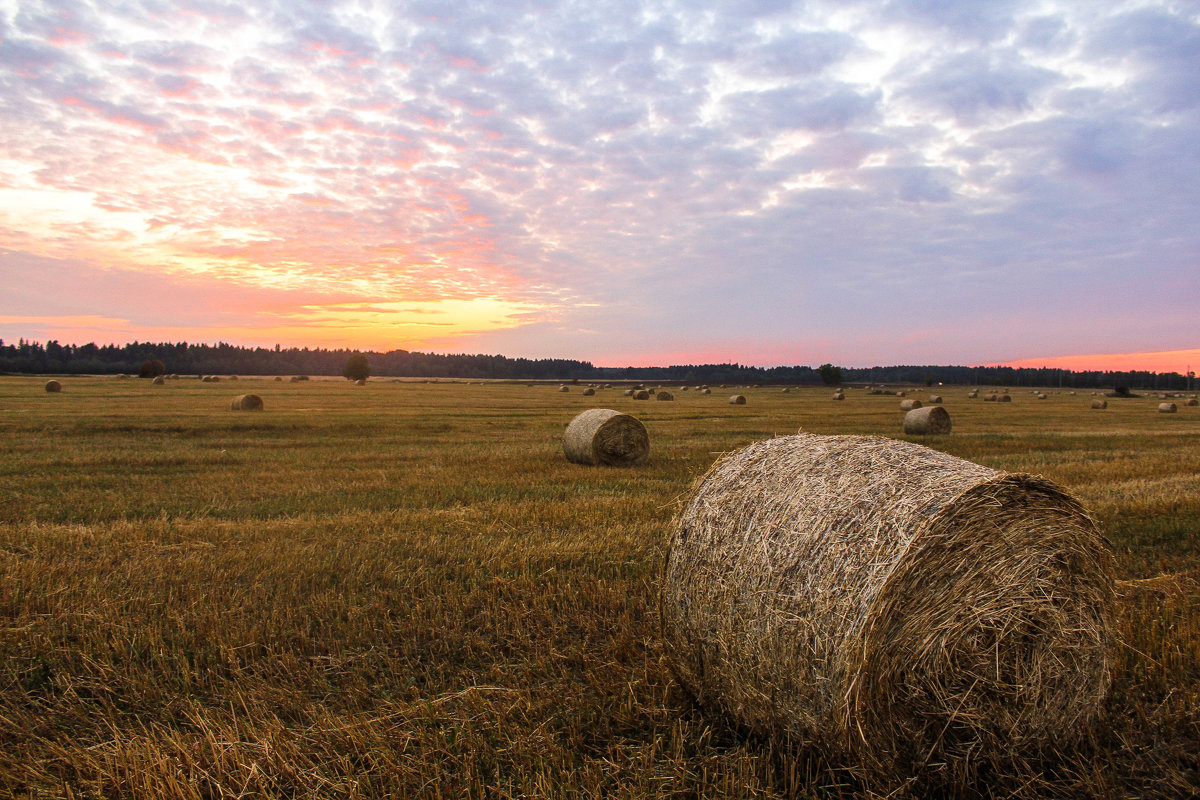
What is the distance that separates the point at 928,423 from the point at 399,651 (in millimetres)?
23389

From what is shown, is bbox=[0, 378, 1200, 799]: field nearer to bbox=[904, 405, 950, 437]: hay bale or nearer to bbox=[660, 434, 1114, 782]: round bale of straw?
bbox=[660, 434, 1114, 782]: round bale of straw

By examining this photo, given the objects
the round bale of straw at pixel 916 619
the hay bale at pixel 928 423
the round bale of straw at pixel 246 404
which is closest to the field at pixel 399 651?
the round bale of straw at pixel 916 619

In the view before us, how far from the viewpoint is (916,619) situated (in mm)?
3781

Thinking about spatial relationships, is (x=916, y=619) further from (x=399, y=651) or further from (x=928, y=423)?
(x=928, y=423)

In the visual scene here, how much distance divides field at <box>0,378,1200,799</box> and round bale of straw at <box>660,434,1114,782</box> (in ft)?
0.84

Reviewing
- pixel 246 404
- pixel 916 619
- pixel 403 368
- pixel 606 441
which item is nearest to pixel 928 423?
pixel 606 441

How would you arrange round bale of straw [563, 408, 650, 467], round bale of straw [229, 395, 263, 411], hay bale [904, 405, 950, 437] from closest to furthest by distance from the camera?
round bale of straw [563, 408, 650, 467] → hay bale [904, 405, 950, 437] → round bale of straw [229, 395, 263, 411]

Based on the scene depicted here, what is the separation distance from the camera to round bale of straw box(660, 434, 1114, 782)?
145 inches

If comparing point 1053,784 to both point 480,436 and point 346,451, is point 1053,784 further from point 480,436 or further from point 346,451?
point 480,436

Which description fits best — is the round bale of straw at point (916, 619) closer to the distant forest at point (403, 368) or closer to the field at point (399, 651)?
the field at point (399, 651)

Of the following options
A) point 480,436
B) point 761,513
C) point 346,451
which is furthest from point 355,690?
point 480,436

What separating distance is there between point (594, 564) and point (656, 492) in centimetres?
465

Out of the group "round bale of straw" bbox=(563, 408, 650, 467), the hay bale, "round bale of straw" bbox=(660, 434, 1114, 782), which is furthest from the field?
the hay bale

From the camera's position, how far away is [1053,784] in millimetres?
3656
